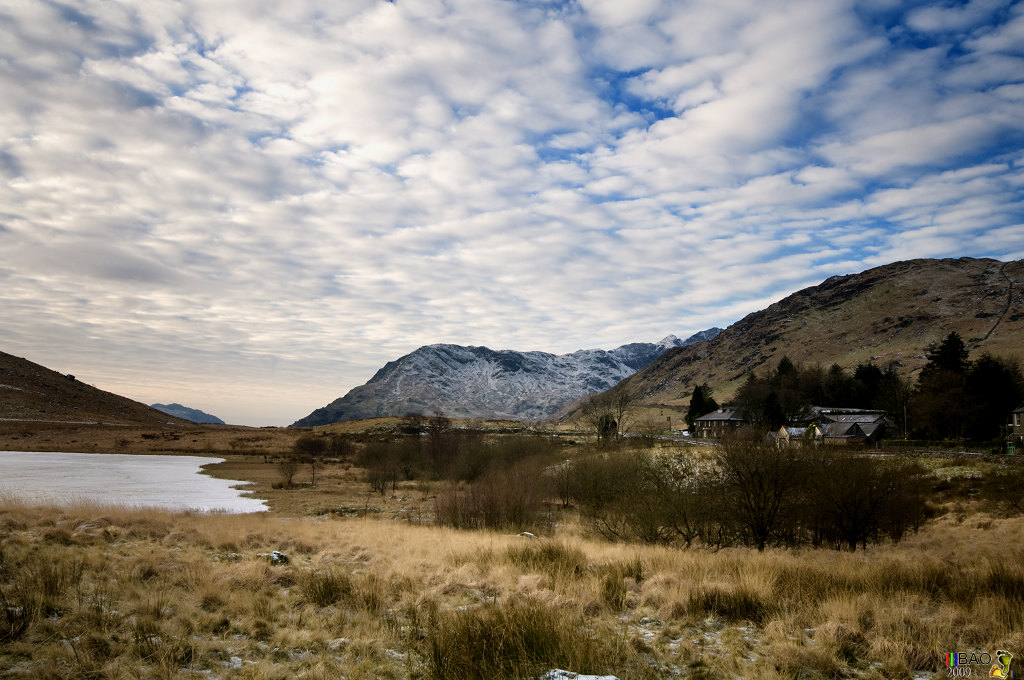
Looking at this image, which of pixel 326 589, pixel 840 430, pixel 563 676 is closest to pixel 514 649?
pixel 563 676

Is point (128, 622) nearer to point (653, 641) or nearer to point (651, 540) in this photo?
point (653, 641)

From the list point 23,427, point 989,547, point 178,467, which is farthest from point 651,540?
point 23,427

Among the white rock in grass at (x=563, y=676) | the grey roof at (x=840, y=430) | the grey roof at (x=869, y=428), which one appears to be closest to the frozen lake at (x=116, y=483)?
the white rock in grass at (x=563, y=676)

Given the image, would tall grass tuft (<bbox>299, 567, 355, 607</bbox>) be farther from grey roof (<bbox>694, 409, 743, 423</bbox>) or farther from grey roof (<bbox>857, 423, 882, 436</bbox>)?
grey roof (<bbox>694, 409, 743, 423</bbox>)

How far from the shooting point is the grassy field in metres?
6.77

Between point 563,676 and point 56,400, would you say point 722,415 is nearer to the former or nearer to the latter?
point 563,676

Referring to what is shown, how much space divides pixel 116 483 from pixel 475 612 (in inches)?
1761

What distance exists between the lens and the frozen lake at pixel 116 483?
31.3 meters

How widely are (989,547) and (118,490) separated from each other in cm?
4805

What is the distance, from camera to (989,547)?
18.9m

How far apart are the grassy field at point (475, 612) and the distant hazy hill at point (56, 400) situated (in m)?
119

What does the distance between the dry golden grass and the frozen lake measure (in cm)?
1929

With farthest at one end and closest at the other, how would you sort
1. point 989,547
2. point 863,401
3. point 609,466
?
point 863,401
point 609,466
point 989,547

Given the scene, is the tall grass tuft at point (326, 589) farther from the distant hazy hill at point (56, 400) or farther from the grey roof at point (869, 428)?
the distant hazy hill at point (56, 400)
